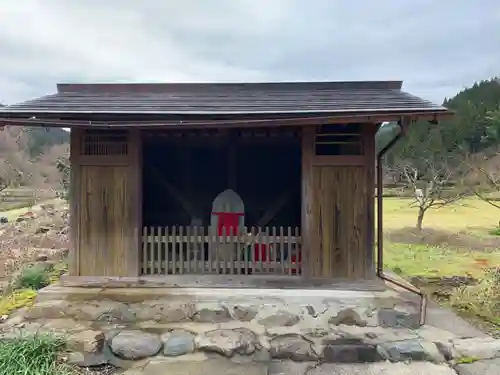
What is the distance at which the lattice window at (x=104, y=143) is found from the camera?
5.34 m

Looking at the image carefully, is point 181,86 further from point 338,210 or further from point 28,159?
point 28,159

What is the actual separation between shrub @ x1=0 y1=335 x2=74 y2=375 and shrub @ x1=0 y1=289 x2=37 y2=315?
1.38 metres

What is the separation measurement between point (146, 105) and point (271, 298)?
2838 mm

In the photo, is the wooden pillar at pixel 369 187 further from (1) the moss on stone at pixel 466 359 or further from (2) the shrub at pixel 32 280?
(2) the shrub at pixel 32 280

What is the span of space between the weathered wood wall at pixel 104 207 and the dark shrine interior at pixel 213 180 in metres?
2.05

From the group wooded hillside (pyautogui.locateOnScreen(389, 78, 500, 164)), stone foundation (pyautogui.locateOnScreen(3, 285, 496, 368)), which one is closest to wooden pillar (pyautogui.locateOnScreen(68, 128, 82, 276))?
stone foundation (pyautogui.locateOnScreen(3, 285, 496, 368))

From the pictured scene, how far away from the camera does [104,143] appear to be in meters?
5.34

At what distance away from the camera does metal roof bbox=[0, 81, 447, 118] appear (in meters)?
4.80

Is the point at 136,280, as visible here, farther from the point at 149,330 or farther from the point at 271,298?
the point at 271,298

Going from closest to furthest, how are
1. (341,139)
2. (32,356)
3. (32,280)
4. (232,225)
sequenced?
(32,356) → (341,139) → (232,225) → (32,280)

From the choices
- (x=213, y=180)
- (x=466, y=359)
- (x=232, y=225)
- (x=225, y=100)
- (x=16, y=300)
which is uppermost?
(x=225, y=100)

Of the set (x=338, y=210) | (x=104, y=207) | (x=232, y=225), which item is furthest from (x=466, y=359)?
(x=104, y=207)

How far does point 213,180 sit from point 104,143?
278 centimetres

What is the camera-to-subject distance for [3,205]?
69.6 feet
